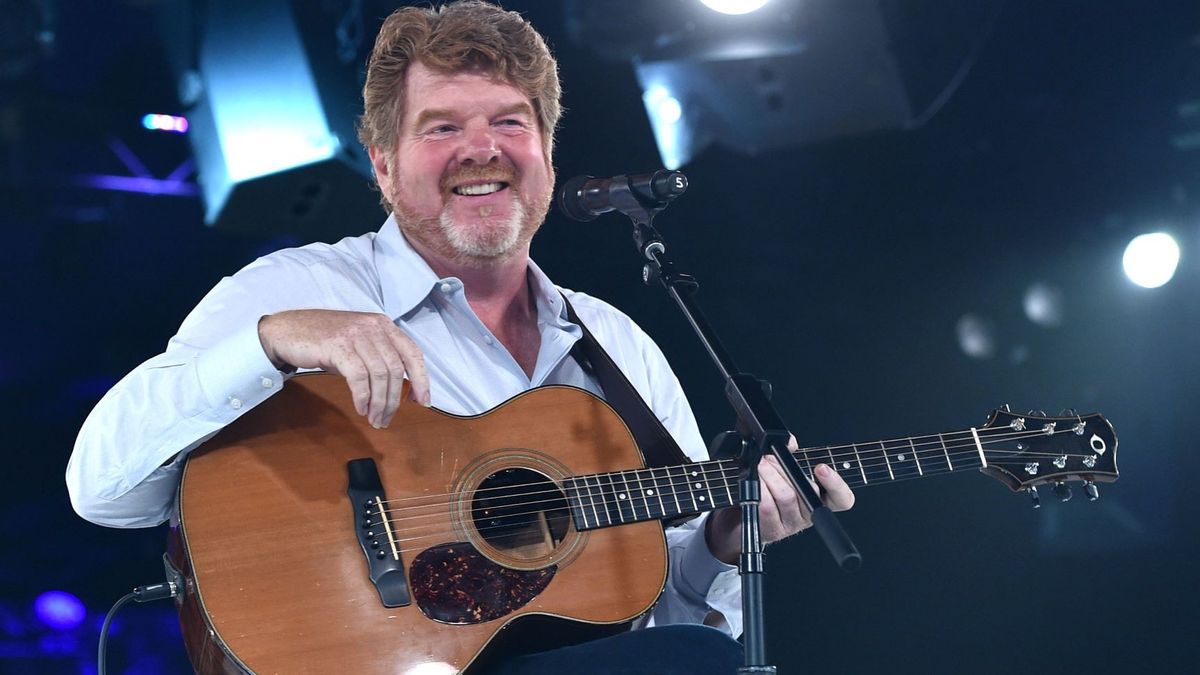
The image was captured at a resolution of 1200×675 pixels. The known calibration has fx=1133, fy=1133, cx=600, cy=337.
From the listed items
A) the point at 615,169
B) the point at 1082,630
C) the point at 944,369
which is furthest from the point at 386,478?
the point at 1082,630

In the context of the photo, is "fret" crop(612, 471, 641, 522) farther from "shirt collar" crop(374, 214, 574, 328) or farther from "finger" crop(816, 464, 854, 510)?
"shirt collar" crop(374, 214, 574, 328)

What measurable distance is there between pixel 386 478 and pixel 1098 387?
320cm

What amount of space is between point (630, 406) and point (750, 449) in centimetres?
71

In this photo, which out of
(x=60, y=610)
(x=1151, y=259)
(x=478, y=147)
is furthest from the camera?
(x=1151, y=259)

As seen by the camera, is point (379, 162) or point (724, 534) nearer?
point (724, 534)

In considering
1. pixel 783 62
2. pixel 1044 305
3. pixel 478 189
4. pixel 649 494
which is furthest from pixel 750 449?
pixel 1044 305

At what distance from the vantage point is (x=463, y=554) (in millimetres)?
2199

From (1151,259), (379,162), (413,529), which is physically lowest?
(413,529)

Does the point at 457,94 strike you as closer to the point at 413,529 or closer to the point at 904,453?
the point at 413,529

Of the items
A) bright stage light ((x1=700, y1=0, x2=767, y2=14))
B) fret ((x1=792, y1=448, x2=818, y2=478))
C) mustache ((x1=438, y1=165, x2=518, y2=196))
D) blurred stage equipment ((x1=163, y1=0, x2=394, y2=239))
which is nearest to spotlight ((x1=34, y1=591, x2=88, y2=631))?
blurred stage equipment ((x1=163, y1=0, x2=394, y2=239))

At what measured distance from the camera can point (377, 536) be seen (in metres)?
2.12

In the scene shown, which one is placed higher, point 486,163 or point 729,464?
point 486,163

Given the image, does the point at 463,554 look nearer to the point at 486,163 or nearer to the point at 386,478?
the point at 386,478

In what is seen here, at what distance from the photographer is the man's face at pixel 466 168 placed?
2.95 metres
